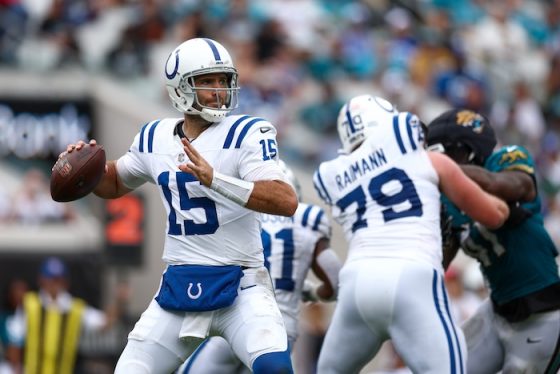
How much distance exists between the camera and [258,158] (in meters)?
6.17

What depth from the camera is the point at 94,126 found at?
14.7 meters

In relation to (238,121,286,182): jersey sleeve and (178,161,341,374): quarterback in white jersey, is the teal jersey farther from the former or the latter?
(238,121,286,182): jersey sleeve

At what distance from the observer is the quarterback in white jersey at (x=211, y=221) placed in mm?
6090

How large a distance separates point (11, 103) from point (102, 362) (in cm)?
358

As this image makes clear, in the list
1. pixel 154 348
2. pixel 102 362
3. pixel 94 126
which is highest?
pixel 94 126

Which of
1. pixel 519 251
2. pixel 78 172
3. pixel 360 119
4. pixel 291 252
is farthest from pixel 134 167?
pixel 519 251

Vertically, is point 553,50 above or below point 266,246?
above

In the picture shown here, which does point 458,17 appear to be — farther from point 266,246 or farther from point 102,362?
point 266,246

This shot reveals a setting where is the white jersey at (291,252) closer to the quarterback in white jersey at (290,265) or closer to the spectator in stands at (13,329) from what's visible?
the quarterback in white jersey at (290,265)

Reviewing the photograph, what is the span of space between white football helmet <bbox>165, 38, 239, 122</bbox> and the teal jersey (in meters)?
1.62

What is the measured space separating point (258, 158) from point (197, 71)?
1.73 ft

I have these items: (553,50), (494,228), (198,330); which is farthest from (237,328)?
(553,50)

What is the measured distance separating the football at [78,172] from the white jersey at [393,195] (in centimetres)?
126

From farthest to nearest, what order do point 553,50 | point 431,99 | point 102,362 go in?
point 553,50 < point 431,99 < point 102,362
